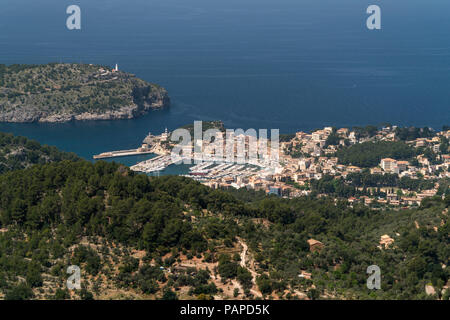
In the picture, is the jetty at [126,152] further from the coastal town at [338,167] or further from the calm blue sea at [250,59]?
the calm blue sea at [250,59]

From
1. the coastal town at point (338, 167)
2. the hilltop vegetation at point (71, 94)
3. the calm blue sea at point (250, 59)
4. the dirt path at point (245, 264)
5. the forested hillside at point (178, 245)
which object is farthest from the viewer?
the hilltop vegetation at point (71, 94)

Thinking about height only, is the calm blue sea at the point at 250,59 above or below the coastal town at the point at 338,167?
above

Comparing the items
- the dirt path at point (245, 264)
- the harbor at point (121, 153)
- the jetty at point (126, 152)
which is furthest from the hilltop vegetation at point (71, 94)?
the dirt path at point (245, 264)

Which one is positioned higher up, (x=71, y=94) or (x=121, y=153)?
(x=71, y=94)

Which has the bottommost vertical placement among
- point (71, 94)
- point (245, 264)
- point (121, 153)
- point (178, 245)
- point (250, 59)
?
point (121, 153)

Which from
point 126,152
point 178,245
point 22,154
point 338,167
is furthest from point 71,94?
point 178,245

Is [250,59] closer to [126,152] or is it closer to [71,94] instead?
[71,94]

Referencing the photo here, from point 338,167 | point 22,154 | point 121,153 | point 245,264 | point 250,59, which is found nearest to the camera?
point 245,264
